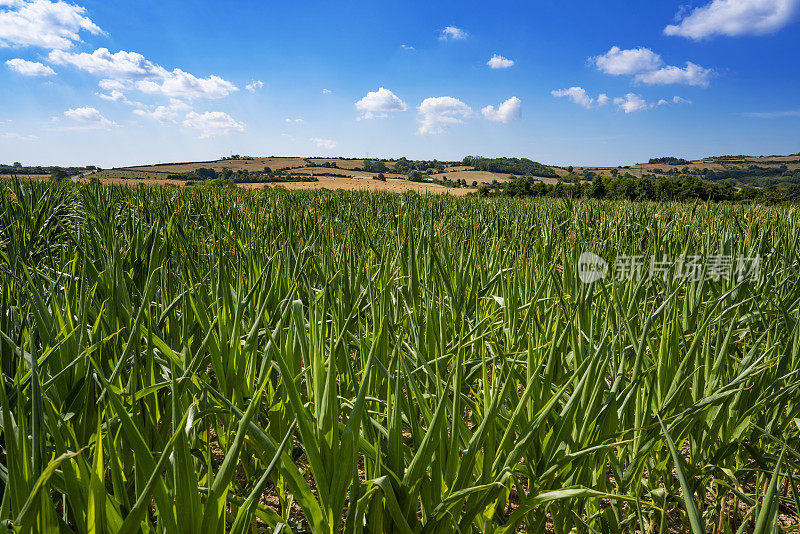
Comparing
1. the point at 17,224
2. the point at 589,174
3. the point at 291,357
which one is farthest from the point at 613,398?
the point at 589,174

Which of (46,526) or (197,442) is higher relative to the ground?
(46,526)

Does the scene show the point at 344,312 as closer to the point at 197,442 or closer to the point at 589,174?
the point at 197,442

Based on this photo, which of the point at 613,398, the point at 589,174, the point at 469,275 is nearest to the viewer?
the point at 613,398

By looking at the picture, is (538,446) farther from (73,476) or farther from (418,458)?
(73,476)

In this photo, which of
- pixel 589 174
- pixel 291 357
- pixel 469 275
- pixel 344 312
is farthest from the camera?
pixel 589 174

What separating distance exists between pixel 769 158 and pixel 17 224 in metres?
94.0

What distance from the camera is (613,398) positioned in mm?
900

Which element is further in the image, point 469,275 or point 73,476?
point 469,275

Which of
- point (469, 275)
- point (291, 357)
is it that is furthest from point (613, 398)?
point (469, 275)

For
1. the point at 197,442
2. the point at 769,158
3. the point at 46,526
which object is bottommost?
the point at 197,442

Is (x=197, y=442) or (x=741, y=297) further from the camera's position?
(x=741, y=297)

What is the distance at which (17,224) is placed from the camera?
2.88 metres

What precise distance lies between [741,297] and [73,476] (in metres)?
2.46

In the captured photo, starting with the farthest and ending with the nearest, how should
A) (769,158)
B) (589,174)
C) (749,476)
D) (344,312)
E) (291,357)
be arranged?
(769,158), (589,174), (344,312), (749,476), (291,357)
